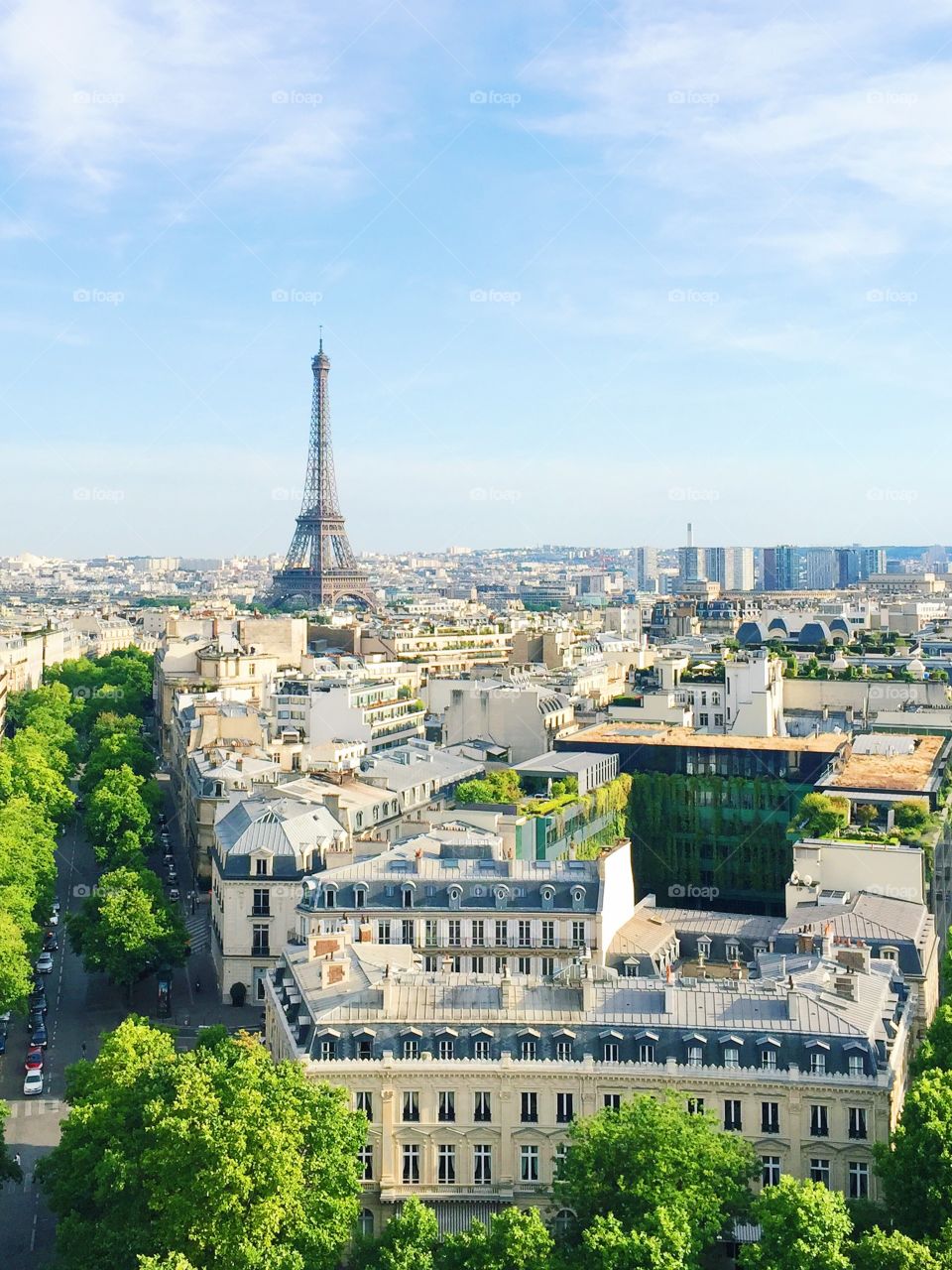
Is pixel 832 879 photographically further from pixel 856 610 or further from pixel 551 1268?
pixel 856 610

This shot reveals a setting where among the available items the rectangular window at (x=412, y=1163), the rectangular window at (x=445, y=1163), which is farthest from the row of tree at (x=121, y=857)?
the rectangular window at (x=445, y=1163)

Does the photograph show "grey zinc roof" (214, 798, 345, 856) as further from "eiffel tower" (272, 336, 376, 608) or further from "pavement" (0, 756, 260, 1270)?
"eiffel tower" (272, 336, 376, 608)

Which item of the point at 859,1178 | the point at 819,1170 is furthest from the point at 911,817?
the point at 819,1170

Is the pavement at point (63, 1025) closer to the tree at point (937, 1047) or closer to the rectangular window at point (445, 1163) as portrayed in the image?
the rectangular window at point (445, 1163)

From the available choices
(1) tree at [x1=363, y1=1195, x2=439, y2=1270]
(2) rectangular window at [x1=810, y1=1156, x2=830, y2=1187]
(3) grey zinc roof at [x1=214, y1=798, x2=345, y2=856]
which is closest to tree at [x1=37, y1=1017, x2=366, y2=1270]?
(1) tree at [x1=363, y1=1195, x2=439, y2=1270]

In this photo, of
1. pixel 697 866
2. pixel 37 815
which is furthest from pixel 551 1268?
pixel 37 815

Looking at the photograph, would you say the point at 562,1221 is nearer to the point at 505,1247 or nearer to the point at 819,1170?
the point at 505,1247
